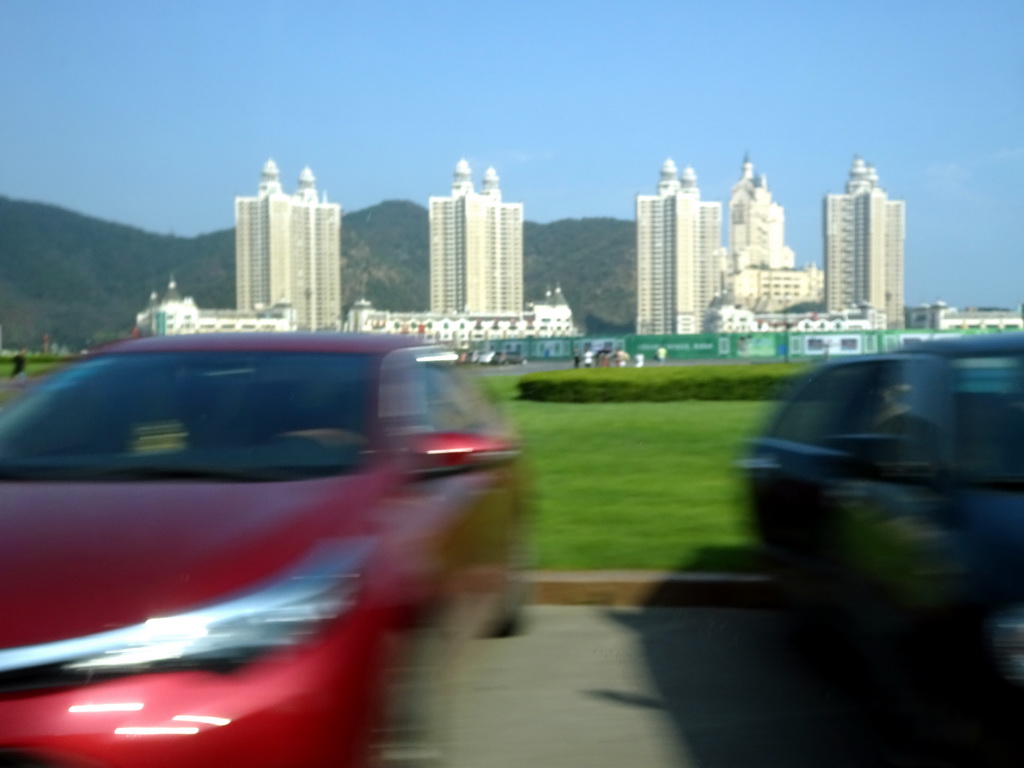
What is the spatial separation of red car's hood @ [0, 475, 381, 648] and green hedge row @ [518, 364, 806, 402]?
2181 centimetres

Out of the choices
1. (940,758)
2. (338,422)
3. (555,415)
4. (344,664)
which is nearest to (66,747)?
(344,664)

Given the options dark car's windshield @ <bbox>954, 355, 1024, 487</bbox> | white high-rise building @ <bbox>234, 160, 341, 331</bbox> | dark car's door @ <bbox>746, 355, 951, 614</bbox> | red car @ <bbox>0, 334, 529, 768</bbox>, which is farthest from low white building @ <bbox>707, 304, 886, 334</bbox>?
red car @ <bbox>0, 334, 529, 768</bbox>

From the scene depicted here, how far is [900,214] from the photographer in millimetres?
166500

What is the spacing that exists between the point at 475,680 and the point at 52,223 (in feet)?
142

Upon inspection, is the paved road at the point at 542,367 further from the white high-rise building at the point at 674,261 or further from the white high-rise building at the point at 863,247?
the white high-rise building at the point at 863,247

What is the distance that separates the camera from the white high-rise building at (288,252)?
197 feet

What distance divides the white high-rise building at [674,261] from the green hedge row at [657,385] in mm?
136228

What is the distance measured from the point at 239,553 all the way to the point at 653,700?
7.92 ft

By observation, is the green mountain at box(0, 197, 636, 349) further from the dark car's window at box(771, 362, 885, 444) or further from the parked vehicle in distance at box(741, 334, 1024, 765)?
the parked vehicle in distance at box(741, 334, 1024, 765)

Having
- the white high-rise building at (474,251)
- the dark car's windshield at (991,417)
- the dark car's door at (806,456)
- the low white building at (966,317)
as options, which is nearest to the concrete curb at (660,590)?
the dark car's door at (806,456)

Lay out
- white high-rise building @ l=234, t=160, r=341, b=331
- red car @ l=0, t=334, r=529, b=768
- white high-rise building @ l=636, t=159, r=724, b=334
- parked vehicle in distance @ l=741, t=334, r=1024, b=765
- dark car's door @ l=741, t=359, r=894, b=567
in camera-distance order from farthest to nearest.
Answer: white high-rise building @ l=636, t=159, r=724, b=334, white high-rise building @ l=234, t=160, r=341, b=331, dark car's door @ l=741, t=359, r=894, b=567, parked vehicle in distance @ l=741, t=334, r=1024, b=765, red car @ l=0, t=334, r=529, b=768

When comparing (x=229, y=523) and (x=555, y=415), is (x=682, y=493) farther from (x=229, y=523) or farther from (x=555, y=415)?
(x=555, y=415)

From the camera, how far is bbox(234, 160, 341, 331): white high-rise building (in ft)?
197

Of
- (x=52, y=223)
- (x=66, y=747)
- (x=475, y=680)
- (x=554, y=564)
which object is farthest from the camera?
(x=52, y=223)
